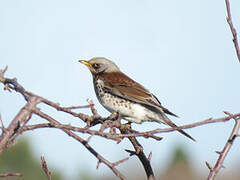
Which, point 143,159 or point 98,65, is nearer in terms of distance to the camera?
point 143,159

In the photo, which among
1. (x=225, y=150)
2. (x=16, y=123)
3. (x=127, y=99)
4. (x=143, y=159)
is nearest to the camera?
(x=16, y=123)

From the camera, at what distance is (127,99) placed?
7.21 meters

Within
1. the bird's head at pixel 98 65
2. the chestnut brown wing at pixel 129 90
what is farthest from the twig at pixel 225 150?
the bird's head at pixel 98 65

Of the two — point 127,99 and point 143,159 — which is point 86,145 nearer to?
point 143,159

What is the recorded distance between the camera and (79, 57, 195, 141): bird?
6.88 meters

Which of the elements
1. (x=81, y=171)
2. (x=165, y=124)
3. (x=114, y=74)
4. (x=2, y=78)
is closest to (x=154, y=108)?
(x=165, y=124)

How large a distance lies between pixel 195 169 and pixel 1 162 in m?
26.1

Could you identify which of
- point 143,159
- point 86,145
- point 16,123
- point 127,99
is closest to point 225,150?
point 86,145

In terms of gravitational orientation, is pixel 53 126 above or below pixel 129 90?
above

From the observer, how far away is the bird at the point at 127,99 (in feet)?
22.6

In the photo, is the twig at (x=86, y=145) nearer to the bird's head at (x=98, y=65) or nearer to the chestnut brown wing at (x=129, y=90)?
the chestnut brown wing at (x=129, y=90)

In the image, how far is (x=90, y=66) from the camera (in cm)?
856

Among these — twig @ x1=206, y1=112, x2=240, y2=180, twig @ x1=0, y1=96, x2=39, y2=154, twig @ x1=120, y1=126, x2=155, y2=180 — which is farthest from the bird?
twig @ x1=0, y1=96, x2=39, y2=154

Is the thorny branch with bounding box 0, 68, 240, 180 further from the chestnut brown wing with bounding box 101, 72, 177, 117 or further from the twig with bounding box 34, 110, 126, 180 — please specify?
the chestnut brown wing with bounding box 101, 72, 177, 117
